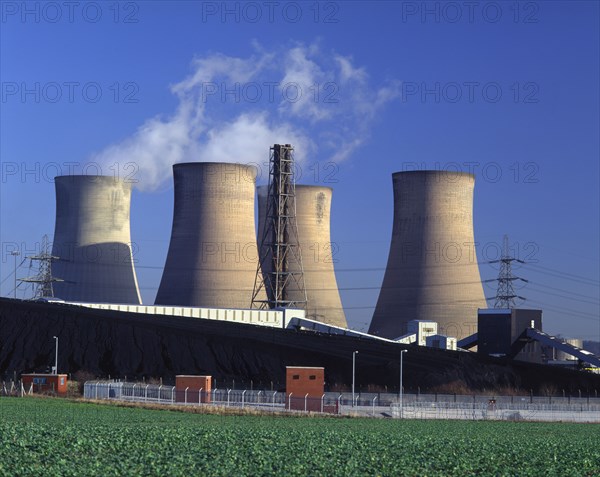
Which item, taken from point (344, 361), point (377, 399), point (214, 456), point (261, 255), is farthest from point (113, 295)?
point (214, 456)

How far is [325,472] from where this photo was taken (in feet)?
46.4

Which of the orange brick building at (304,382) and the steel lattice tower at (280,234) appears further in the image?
the steel lattice tower at (280,234)

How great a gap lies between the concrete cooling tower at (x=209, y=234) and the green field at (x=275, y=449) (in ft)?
77.4

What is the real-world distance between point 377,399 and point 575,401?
6.42 metres

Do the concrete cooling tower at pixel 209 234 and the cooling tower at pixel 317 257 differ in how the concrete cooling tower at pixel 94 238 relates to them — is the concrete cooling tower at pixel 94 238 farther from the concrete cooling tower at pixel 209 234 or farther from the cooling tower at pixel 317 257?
the cooling tower at pixel 317 257

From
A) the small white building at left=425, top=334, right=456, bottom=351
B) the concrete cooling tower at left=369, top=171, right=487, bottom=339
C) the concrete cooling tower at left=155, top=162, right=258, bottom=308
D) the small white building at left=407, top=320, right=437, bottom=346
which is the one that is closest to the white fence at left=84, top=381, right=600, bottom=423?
the concrete cooling tower at left=369, top=171, right=487, bottom=339

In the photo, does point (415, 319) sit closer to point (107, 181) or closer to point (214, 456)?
point (107, 181)

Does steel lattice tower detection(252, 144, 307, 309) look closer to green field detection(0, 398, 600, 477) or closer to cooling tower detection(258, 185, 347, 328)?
cooling tower detection(258, 185, 347, 328)

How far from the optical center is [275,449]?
1659 centimetres

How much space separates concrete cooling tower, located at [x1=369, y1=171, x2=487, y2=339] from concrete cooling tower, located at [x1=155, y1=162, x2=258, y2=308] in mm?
6807

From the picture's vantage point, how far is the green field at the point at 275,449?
46.6 ft

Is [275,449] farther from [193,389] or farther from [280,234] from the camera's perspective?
[280,234]

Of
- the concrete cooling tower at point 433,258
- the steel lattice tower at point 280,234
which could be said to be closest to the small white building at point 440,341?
the concrete cooling tower at point 433,258

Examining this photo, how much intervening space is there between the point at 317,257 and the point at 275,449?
39.3 metres
